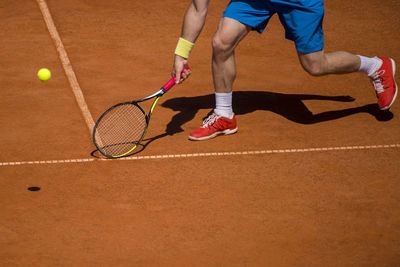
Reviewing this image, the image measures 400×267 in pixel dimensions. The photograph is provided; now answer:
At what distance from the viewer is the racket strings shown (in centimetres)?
537

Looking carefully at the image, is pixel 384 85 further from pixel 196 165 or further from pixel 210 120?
pixel 196 165

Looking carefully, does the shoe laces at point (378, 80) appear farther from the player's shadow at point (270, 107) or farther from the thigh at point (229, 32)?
the thigh at point (229, 32)

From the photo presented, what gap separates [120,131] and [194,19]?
113 centimetres

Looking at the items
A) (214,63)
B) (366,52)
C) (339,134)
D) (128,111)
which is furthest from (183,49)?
(366,52)

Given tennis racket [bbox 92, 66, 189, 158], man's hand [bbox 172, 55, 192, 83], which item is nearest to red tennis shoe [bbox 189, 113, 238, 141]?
tennis racket [bbox 92, 66, 189, 158]

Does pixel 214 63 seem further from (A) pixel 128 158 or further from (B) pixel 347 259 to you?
(B) pixel 347 259

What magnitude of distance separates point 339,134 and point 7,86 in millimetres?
3364

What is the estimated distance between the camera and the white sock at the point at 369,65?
5.78 metres

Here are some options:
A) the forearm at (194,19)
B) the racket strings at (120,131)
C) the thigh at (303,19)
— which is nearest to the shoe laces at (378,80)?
the thigh at (303,19)

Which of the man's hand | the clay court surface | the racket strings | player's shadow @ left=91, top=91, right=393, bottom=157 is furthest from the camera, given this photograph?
player's shadow @ left=91, top=91, right=393, bottom=157

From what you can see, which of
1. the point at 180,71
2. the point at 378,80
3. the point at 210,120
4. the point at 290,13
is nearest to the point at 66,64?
the point at 210,120

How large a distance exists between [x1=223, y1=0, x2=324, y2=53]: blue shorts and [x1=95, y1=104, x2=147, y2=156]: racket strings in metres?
1.15

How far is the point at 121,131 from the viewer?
5.53 meters

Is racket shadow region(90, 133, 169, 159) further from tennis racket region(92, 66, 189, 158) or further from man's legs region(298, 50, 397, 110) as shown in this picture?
man's legs region(298, 50, 397, 110)
